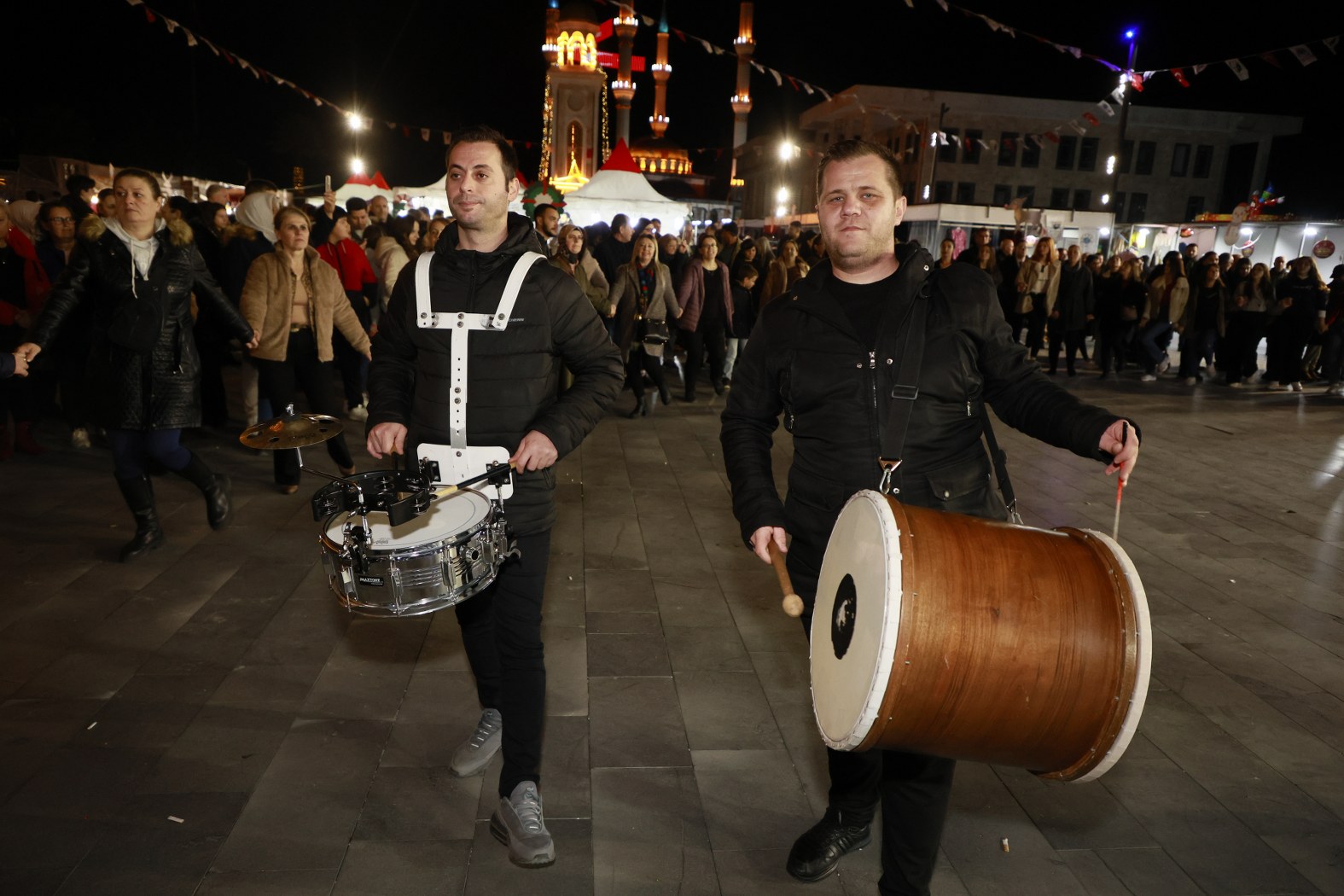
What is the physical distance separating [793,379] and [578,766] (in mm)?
1770

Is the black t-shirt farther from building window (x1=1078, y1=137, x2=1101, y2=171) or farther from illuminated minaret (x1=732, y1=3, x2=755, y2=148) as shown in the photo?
illuminated minaret (x1=732, y1=3, x2=755, y2=148)

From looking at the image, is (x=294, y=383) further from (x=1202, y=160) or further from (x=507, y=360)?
(x=1202, y=160)

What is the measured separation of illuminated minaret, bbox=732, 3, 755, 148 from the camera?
8462 centimetres

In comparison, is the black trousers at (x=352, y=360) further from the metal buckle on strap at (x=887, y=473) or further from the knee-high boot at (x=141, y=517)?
the metal buckle on strap at (x=887, y=473)

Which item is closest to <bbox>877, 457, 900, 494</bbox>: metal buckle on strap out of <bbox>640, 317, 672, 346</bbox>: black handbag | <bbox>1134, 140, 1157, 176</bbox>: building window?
<bbox>640, 317, 672, 346</bbox>: black handbag

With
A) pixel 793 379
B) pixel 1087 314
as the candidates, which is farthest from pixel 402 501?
pixel 1087 314

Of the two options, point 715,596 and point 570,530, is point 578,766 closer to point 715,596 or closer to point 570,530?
point 715,596

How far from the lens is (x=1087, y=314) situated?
44.2 feet

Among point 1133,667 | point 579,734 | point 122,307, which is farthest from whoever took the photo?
point 122,307

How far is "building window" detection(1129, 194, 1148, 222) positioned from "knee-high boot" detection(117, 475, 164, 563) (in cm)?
5676

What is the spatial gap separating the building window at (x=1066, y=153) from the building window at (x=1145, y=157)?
3.53 meters

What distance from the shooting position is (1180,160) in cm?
5134

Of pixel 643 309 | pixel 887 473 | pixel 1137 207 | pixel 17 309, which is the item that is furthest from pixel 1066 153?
pixel 887 473

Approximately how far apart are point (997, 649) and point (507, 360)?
1.67 meters
